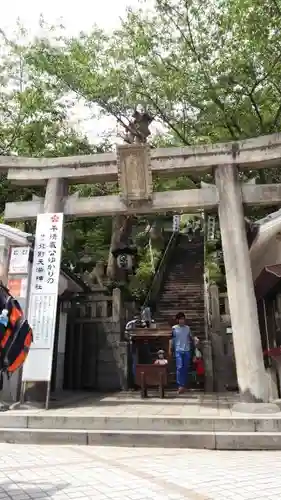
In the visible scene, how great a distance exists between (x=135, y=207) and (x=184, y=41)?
8.92 meters

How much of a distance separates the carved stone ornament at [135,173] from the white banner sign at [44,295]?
1.66 m

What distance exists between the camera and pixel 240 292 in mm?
8250

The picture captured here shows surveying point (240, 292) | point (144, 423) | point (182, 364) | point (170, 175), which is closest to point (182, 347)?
point (182, 364)

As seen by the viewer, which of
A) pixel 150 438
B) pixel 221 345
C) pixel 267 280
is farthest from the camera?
pixel 221 345

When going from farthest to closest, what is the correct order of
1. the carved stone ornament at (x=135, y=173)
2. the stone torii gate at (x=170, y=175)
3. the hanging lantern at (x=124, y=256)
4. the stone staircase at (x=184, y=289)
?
the hanging lantern at (x=124, y=256), the stone staircase at (x=184, y=289), the carved stone ornament at (x=135, y=173), the stone torii gate at (x=170, y=175)

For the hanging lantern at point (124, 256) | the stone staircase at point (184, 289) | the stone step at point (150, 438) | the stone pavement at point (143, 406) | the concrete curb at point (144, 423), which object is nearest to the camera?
the stone step at point (150, 438)

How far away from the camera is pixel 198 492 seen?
3881 millimetres

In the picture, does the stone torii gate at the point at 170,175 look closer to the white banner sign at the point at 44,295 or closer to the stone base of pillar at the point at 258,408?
the white banner sign at the point at 44,295

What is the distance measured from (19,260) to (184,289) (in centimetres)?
1163

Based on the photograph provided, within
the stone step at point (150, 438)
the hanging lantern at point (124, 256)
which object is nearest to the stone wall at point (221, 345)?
the stone step at point (150, 438)

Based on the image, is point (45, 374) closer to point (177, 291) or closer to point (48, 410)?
point (48, 410)

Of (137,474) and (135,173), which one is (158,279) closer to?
(135,173)

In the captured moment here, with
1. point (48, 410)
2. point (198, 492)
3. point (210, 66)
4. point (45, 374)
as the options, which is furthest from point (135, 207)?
point (210, 66)

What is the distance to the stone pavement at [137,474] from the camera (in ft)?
12.6
